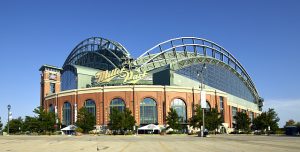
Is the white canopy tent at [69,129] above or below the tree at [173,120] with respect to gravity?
below

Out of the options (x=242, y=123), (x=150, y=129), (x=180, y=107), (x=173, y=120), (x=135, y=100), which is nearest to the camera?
(x=173, y=120)

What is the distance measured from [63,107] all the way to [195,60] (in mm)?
52219

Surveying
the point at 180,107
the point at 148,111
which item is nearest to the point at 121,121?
the point at 148,111

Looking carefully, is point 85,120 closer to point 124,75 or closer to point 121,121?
point 121,121

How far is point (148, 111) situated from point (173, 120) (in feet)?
33.5

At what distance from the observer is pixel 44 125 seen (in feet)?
343

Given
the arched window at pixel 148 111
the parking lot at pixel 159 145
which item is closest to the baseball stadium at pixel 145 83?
the arched window at pixel 148 111

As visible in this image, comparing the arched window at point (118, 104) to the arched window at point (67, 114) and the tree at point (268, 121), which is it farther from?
the tree at point (268, 121)

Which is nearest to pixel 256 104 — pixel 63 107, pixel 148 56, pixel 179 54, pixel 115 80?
pixel 179 54

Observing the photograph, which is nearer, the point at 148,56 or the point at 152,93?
the point at 152,93

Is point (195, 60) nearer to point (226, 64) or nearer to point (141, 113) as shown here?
point (226, 64)

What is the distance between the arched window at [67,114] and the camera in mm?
114062

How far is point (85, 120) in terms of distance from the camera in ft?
331

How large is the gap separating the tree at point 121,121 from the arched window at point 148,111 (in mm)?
7448
